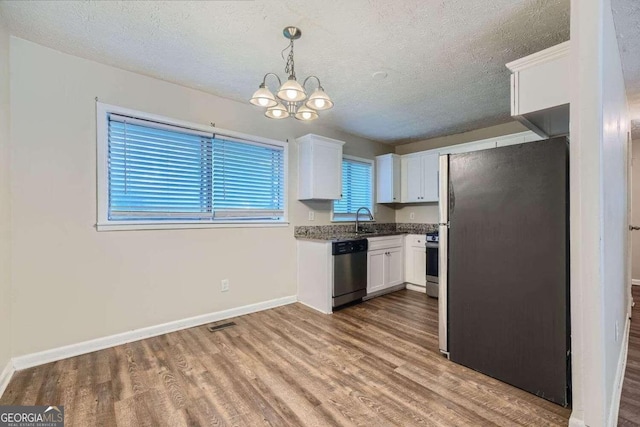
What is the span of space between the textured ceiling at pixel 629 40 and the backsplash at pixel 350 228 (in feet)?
8.85

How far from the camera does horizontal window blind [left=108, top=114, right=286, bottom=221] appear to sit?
8.59 feet

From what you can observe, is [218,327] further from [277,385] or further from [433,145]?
[433,145]

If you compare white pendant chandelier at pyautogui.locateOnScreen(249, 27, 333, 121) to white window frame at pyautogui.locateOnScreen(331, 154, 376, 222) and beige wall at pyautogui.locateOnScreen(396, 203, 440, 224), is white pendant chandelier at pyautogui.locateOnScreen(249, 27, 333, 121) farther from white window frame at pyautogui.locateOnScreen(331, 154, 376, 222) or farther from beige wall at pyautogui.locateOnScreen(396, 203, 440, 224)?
beige wall at pyautogui.locateOnScreen(396, 203, 440, 224)

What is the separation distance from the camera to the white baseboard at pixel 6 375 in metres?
1.87

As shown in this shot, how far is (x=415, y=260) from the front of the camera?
4387mm

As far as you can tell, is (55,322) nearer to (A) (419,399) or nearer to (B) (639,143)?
(A) (419,399)

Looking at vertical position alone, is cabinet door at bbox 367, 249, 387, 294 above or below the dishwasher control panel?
below

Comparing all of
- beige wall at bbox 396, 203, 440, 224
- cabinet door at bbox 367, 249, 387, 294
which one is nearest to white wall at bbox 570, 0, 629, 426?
cabinet door at bbox 367, 249, 387, 294

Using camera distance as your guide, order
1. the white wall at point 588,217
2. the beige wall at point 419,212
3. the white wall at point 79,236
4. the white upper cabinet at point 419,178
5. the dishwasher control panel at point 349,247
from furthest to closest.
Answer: the beige wall at point 419,212 → the white upper cabinet at point 419,178 → the dishwasher control panel at point 349,247 → the white wall at point 79,236 → the white wall at point 588,217

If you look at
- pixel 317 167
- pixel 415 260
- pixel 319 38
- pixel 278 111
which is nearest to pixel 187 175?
pixel 278 111

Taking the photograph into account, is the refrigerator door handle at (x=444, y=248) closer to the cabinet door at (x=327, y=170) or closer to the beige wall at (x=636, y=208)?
the cabinet door at (x=327, y=170)

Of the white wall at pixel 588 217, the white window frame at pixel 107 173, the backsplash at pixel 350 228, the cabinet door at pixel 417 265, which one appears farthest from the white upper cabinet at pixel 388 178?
the white wall at pixel 588 217

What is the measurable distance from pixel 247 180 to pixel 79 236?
1660 millimetres

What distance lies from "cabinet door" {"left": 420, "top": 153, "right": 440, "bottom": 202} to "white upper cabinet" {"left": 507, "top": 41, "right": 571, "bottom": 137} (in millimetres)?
2436
